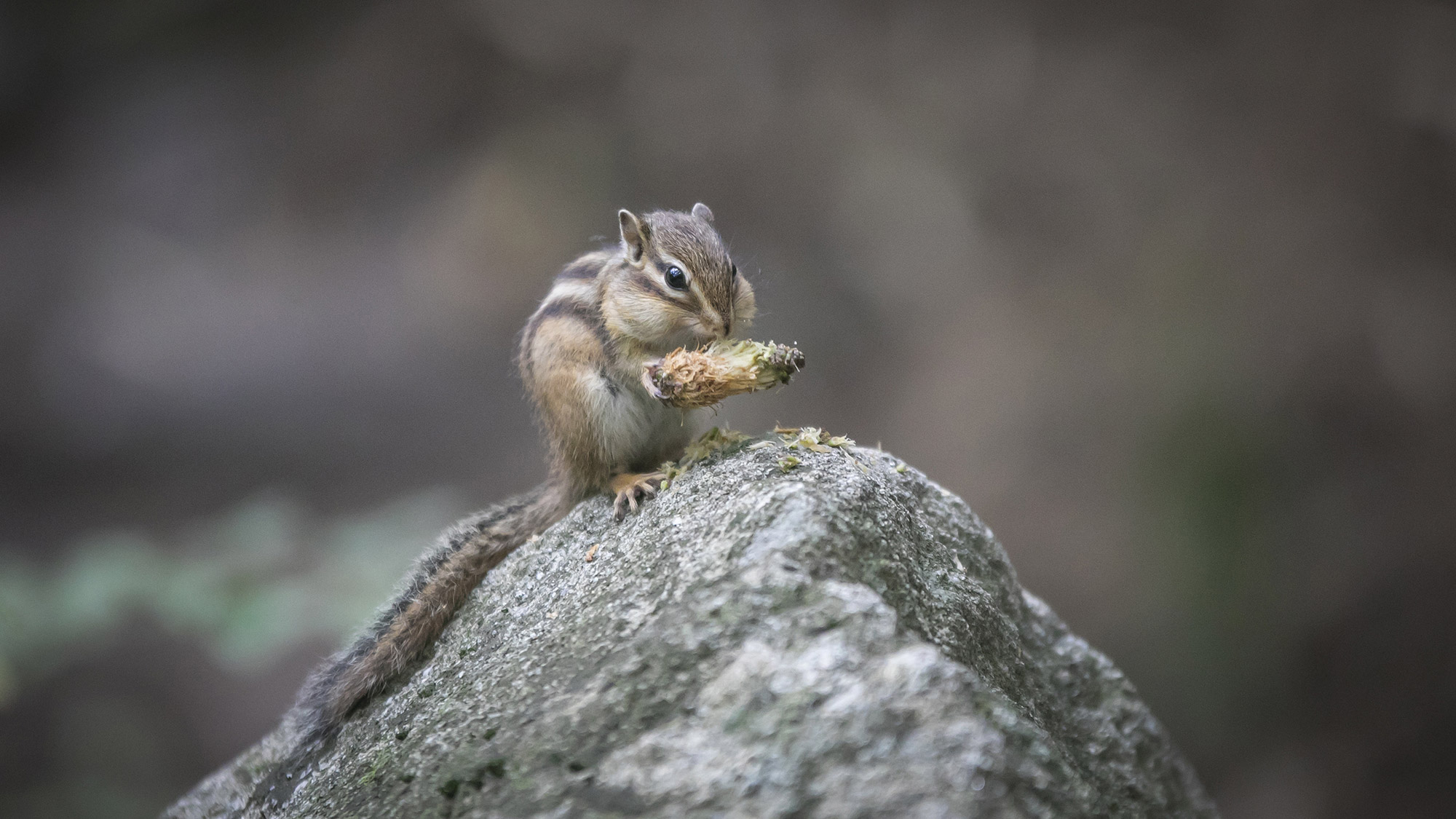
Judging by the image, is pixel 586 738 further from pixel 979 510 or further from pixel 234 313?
pixel 234 313

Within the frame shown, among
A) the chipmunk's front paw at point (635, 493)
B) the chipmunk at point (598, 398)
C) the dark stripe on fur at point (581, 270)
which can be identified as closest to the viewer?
the chipmunk's front paw at point (635, 493)

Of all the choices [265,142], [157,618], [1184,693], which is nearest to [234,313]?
[265,142]

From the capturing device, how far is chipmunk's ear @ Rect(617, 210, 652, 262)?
2.70 m

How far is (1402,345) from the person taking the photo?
484 cm

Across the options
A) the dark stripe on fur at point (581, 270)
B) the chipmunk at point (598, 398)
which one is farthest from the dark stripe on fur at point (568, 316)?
the dark stripe on fur at point (581, 270)

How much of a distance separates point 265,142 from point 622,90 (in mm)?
2469

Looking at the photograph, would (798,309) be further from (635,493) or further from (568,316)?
(635,493)

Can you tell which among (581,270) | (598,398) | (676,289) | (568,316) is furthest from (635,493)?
(581,270)

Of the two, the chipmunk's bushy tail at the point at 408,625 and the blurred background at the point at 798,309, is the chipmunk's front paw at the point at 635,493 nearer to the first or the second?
the chipmunk's bushy tail at the point at 408,625

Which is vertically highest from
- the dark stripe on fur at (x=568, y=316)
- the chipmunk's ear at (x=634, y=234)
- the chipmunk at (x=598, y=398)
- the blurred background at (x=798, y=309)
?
the blurred background at (x=798, y=309)

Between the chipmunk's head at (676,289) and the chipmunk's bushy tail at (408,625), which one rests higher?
the chipmunk's head at (676,289)

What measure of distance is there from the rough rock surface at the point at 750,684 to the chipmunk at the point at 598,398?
0.14 meters

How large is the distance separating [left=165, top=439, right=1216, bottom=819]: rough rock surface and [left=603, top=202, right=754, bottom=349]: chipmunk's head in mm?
542

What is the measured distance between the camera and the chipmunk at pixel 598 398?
2.34 meters
